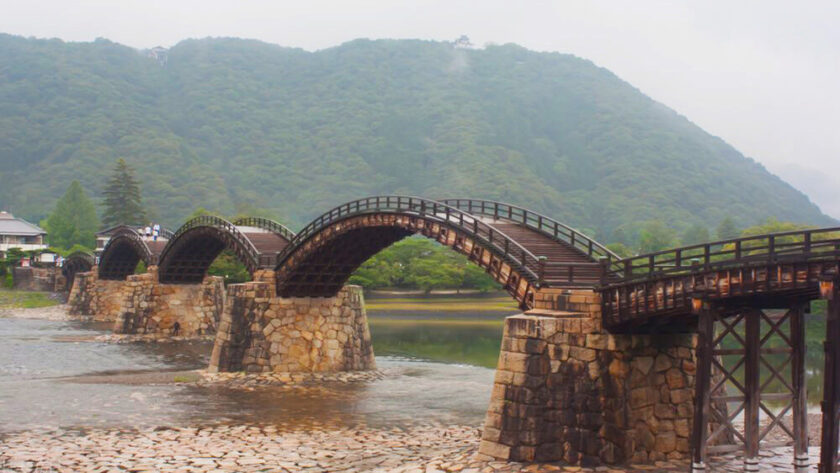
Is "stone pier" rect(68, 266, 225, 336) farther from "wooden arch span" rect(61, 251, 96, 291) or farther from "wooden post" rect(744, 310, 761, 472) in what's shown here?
"wooden post" rect(744, 310, 761, 472)

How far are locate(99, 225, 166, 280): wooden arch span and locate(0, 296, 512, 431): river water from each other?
1159 centimetres

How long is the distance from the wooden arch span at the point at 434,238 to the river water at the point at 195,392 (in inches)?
226

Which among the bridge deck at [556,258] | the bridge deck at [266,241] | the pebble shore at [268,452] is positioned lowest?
the pebble shore at [268,452]

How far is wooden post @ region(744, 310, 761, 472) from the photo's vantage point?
1947 centimetres

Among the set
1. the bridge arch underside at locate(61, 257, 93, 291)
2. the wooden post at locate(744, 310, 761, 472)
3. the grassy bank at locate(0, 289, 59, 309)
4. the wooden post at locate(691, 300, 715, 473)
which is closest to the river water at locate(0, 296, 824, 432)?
the wooden post at locate(744, 310, 761, 472)

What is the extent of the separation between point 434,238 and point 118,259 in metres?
56.6

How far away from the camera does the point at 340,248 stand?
40562mm

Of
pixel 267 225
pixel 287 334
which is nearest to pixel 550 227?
pixel 287 334

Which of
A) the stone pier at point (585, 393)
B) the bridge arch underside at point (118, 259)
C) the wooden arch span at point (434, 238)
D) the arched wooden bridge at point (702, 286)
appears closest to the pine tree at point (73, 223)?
the bridge arch underside at point (118, 259)

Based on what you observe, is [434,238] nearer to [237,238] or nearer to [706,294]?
[706,294]

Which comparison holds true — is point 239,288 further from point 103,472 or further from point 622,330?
point 622,330

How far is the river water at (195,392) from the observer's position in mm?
29359

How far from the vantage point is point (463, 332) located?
68312 mm

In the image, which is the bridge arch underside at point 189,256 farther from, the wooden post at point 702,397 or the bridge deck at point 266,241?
the wooden post at point 702,397
